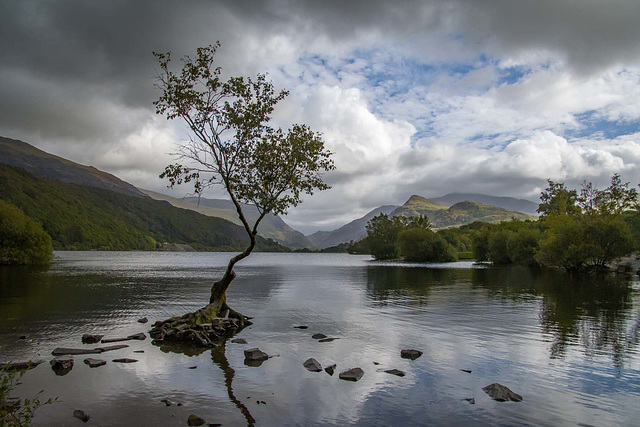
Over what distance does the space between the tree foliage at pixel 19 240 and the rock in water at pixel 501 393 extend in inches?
4667

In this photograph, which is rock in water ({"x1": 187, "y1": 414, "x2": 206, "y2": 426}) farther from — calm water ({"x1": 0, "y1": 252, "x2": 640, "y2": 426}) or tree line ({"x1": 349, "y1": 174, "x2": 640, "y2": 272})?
tree line ({"x1": 349, "y1": 174, "x2": 640, "y2": 272})

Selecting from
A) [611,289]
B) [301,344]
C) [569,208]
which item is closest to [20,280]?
[301,344]

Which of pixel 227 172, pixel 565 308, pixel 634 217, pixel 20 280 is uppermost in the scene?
pixel 634 217

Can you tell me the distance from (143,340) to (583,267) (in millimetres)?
116840

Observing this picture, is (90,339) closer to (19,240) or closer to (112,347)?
(112,347)

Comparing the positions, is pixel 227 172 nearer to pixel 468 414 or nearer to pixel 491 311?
pixel 468 414

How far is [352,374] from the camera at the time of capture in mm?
20188

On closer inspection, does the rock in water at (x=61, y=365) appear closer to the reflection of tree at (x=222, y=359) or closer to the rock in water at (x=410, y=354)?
the reflection of tree at (x=222, y=359)

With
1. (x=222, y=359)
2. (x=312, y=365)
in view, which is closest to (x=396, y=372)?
(x=312, y=365)

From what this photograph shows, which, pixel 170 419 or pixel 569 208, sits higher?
pixel 569 208

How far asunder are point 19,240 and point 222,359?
109 m

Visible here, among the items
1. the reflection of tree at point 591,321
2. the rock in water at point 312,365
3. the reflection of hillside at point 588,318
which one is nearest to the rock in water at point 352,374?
the rock in water at point 312,365

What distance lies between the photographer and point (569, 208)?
502ft

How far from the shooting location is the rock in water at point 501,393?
17.1 metres
